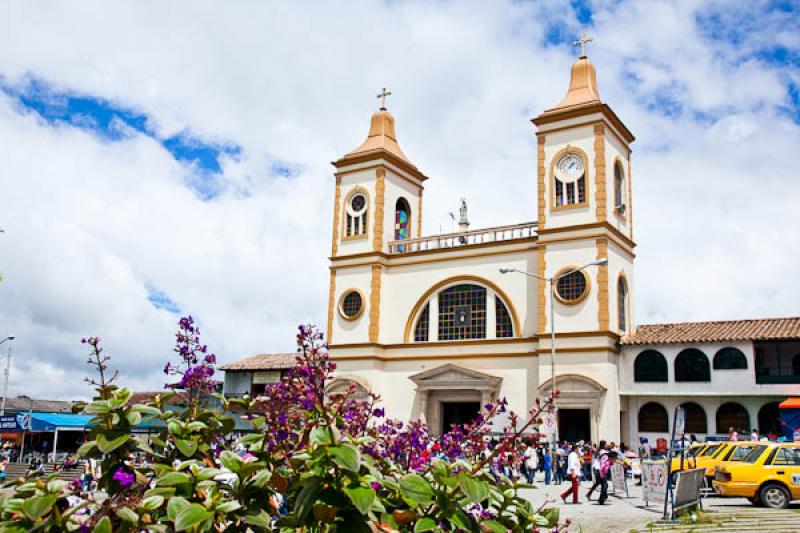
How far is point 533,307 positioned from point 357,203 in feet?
39.6

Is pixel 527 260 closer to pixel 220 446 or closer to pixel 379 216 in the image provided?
pixel 379 216

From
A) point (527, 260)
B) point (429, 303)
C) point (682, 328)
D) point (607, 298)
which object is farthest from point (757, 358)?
point (429, 303)

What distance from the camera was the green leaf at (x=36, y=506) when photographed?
251cm

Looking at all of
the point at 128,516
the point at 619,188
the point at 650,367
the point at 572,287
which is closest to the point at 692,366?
the point at 650,367

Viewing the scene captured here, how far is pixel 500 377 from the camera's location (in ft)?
110

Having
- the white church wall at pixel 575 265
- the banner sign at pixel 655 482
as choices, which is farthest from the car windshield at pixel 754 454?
the white church wall at pixel 575 265

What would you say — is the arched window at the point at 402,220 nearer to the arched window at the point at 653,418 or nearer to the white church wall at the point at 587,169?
the white church wall at the point at 587,169

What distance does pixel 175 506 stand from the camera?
2.63 meters

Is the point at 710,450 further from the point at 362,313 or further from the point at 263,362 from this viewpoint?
the point at 263,362

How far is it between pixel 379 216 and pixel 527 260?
876cm

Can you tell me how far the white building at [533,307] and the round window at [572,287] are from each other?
0.05m

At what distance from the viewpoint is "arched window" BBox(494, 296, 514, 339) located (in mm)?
34781

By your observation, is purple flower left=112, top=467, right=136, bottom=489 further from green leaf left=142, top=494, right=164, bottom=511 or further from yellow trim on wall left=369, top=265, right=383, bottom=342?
yellow trim on wall left=369, top=265, right=383, bottom=342

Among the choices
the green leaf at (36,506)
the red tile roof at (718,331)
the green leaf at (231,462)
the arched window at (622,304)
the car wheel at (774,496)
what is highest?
the arched window at (622,304)
